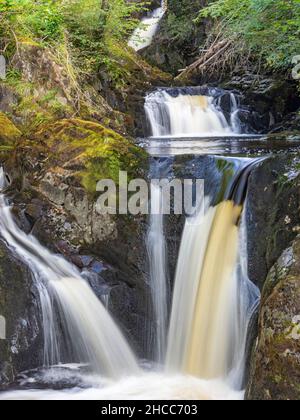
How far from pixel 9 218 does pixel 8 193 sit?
0.61 metres

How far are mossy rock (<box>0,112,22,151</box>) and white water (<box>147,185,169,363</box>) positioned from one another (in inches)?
94.7

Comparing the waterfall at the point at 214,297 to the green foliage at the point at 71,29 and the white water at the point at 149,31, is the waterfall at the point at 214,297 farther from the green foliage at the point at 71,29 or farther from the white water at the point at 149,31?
the white water at the point at 149,31

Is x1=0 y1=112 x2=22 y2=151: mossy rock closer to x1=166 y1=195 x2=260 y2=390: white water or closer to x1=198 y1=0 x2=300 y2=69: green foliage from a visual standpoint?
x1=166 y1=195 x2=260 y2=390: white water

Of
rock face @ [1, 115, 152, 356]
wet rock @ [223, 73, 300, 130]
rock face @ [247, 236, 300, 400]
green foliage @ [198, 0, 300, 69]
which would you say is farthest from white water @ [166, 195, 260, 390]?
wet rock @ [223, 73, 300, 130]

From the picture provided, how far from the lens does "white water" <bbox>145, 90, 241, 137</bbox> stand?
32.5ft

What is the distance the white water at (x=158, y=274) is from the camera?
5.48m

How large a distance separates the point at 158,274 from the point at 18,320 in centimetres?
171

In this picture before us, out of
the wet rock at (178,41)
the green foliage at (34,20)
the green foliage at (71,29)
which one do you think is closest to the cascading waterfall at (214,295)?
the green foliage at (71,29)

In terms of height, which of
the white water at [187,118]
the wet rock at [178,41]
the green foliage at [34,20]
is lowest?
the white water at [187,118]

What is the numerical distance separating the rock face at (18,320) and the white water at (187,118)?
18.2 feet

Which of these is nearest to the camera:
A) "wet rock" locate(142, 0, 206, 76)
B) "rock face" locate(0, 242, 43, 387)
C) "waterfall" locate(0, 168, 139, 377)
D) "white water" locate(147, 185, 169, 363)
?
"rock face" locate(0, 242, 43, 387)

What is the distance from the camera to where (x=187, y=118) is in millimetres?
10008

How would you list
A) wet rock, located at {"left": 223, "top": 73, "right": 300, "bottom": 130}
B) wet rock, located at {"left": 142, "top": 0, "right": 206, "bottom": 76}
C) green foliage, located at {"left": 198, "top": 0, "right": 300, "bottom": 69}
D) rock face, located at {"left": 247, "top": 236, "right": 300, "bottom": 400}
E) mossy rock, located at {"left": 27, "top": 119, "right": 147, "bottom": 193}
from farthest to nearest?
wet rock, located at {"left": 142, "top": 0, "right": 206, "bottom": 76} < wet rock, located at {"left": 223, "top": 73, "right": 300, "bottom": 130} < mossy rock, located at {"left": 27, "top": 119, "right": 147, "bottom": 193} < green foliage, located at {"left": 198, "top": 0, "right": 300, "bottom": 69} < rock face, located at {"left": 247, "top": 236, "right": 300, "bottom": 400}

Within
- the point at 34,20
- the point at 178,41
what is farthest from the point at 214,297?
the point at 178,41
